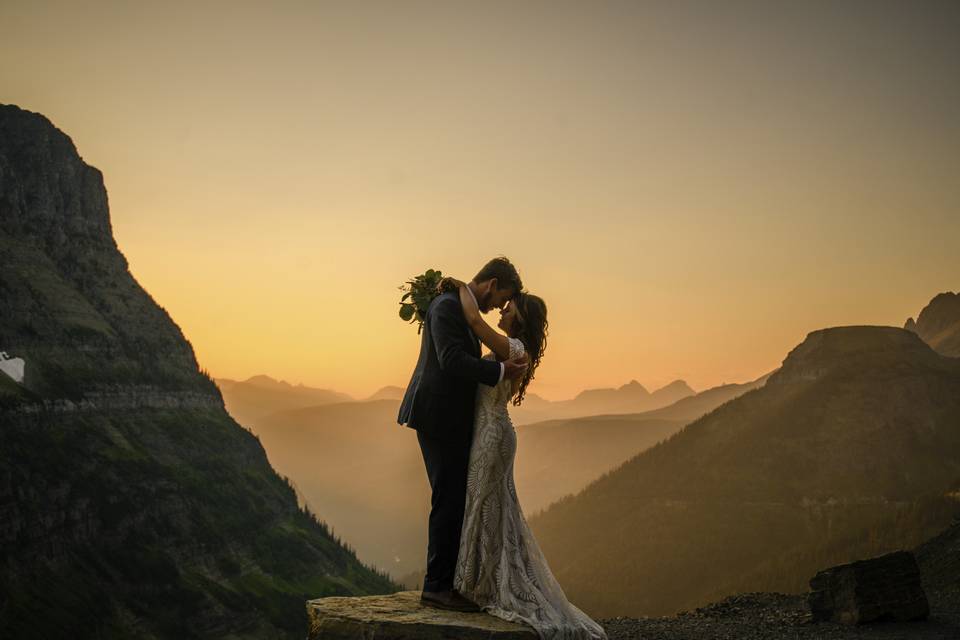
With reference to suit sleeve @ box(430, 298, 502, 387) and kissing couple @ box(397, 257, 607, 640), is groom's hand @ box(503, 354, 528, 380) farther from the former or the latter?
suit sleeve @ box(430, 298, 502, 387)

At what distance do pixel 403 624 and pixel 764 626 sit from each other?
44.6 feet

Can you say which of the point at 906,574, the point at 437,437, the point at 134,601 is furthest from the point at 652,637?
the point at 134,601

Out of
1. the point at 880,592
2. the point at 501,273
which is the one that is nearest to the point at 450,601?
the point at 501,273

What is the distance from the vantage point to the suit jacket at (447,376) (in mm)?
11508

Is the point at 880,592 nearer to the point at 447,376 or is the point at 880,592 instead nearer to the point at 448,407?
the point at 448,407

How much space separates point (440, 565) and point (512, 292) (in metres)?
4.51

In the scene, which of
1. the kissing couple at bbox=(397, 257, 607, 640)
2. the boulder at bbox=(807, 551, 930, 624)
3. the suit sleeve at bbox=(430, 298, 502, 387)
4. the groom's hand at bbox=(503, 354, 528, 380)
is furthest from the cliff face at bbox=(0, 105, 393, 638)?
the groom's hand at bbox=(503, 354, 528, 380)

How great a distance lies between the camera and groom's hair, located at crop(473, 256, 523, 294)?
12.1 metres

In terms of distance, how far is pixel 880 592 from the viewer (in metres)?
20.2

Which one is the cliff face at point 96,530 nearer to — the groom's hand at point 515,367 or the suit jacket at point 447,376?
the suit jacket at point 447,376

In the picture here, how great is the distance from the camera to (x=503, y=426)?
40.5 ft

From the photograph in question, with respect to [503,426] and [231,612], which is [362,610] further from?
Answer: [231,612]

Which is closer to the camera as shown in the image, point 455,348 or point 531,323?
point 455,348

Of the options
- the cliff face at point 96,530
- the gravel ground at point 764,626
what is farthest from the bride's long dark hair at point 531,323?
the cliff face at point 96,530
